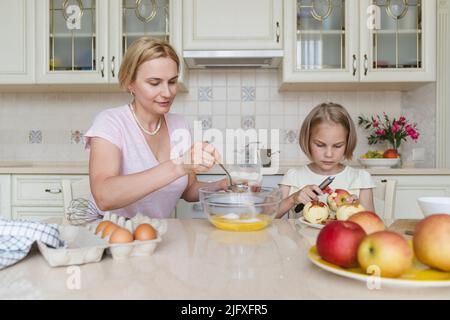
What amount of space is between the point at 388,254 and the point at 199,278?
0.26 metres

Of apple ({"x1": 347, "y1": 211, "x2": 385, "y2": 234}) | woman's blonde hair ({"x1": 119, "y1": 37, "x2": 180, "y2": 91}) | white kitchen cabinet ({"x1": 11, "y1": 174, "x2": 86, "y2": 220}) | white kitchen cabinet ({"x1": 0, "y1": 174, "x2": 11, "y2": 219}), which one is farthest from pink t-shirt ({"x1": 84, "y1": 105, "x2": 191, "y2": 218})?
white kitchen cabinet ({"x1": 0, "y1": 174, "x2": 11, "y2": 219})

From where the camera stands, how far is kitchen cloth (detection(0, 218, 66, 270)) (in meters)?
0.69

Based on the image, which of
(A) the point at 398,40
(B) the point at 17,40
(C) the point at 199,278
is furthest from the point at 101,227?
(A) the point at 398,40

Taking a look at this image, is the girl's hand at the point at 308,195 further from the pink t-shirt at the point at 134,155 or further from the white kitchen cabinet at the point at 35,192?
the white kitchen cabinet at the point at 35,192

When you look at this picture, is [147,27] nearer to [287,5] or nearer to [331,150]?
[287,5]

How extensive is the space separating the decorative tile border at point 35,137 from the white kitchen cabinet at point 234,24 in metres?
1.17

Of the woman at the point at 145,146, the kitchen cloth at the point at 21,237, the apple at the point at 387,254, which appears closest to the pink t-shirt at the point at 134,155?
the woman at the point at 145,146

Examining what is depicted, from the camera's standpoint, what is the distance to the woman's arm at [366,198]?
1.59 m

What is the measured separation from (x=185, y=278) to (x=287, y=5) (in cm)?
218

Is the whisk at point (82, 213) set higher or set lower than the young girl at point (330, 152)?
lower

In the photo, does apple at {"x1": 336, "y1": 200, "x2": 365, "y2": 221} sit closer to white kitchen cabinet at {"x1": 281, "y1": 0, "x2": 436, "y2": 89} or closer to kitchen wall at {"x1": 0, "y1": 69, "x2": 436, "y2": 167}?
white kitchen cabinet at {"x1": 281, "y1": 0, "x2": 436, "y2": 89}

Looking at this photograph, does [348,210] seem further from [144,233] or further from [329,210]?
[144,233]
